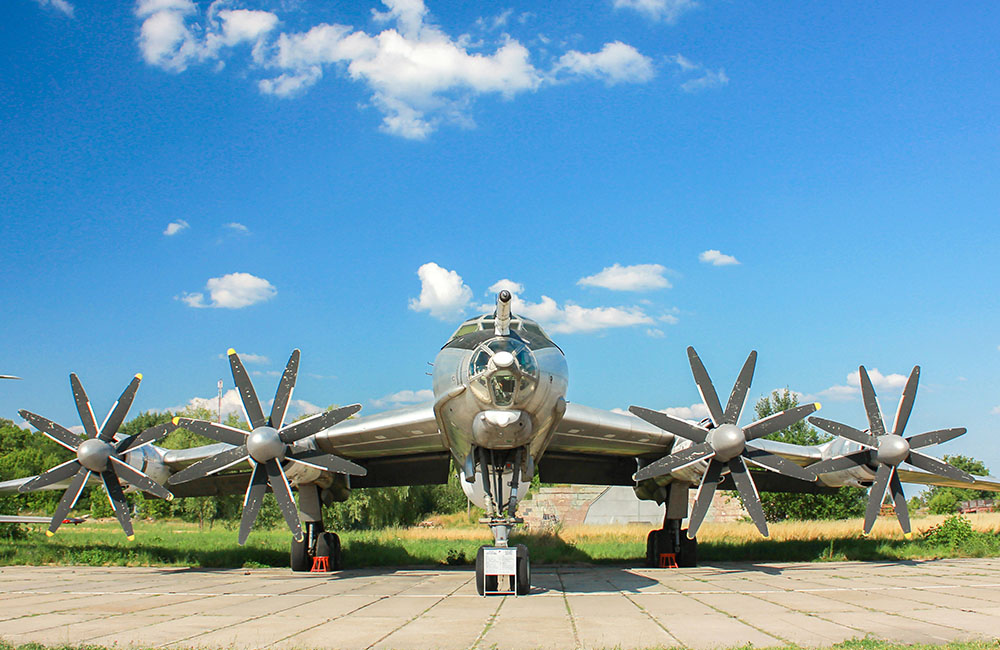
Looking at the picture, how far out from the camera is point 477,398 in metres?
8.98

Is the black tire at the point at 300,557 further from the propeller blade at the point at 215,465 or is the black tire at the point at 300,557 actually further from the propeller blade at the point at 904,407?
the propeller blade at the point at 904,407

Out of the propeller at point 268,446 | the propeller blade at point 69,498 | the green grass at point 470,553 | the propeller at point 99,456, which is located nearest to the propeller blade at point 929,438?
the green grass at point 470,553

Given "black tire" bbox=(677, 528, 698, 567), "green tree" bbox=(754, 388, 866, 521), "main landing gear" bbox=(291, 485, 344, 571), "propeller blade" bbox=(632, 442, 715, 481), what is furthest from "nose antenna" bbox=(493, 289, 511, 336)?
"green tree" bbox=(754, 388, 866, 521)

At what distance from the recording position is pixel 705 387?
41.3ft

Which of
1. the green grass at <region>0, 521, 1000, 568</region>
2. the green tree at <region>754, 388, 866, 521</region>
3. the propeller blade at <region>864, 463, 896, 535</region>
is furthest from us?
the green tree at <region>754, 388, 866, 521</region>

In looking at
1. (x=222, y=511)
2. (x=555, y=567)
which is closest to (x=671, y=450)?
(x=555, y=567)

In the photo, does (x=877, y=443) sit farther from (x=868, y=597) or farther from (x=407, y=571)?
(x=407, y=571)

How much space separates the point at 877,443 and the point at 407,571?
974 cm

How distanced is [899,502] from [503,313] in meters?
9.45

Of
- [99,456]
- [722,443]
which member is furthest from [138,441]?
[722,443]

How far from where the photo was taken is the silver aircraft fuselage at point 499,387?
28.6 ft

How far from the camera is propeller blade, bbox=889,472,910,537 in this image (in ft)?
42.4

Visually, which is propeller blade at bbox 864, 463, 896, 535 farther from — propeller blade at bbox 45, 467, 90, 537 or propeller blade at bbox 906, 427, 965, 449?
propeller blade at bbox 45, 467, 90, 537

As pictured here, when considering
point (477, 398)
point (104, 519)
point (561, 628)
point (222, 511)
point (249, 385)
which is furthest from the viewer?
point (104, 519)
